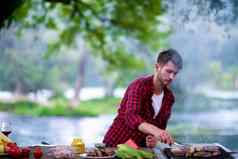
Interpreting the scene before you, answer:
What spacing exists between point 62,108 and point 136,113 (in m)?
2.32

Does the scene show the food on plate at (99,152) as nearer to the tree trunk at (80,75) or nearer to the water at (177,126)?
the water at (177,126)

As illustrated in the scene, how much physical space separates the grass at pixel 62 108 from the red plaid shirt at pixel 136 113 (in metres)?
1.97

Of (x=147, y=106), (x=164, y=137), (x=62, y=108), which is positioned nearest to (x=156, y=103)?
(x=147, y=106)

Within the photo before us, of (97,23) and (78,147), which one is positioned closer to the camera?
(78,147)

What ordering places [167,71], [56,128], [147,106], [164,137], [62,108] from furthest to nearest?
[62,108]
[56,128]
[147,106]
[167,71]
[164,137]

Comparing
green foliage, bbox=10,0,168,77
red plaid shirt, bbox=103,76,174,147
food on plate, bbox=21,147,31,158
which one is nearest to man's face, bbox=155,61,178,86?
red plaid shirt, bbox=103,76,174,147

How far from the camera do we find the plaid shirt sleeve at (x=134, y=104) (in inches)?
91.2

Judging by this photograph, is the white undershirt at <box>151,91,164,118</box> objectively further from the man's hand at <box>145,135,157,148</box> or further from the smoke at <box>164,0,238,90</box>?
the smoke at <box>164,0,238,90</box>

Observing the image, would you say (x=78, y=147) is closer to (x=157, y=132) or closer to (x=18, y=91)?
(x=157, y=132)

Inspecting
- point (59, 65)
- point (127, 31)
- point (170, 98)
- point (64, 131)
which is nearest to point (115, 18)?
point (127, 31)

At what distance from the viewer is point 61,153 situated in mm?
2051

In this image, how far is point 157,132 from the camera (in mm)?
2168

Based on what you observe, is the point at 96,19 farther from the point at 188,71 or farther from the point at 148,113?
the point at 148,113

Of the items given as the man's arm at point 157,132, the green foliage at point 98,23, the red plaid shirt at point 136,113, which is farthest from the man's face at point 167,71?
the green foliage at point 98,23
